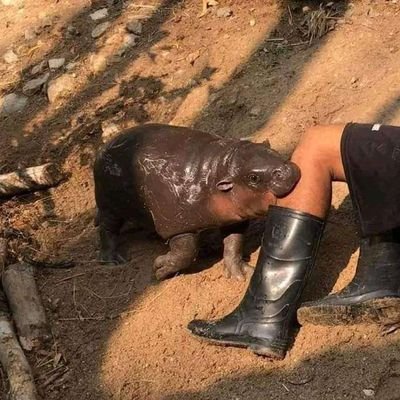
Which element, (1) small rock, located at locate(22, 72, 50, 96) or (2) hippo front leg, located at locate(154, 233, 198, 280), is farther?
(1) small rock, located at locate(22, 72, 50, 96)

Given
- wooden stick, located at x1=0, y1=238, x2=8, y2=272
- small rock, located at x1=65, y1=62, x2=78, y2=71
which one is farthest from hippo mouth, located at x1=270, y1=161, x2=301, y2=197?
small rock, located at x1=65, y1=62, x2=78, y2=71

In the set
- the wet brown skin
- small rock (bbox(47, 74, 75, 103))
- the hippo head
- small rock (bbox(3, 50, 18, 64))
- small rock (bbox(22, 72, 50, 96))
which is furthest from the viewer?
small rock (bbox(3, 50, 18, 64))

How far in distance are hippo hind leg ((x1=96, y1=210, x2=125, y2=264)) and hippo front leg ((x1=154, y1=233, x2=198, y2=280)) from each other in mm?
487

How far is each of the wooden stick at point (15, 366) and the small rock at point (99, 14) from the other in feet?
13.3

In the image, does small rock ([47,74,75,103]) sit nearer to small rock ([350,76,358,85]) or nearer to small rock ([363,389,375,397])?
small rock ([350,76,358,85])

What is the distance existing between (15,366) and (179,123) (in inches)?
108

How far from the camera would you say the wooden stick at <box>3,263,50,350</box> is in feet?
15.3

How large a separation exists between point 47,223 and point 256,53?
2384mm

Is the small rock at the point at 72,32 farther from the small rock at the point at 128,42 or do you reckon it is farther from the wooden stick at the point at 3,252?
the wooden stick at the point at 3,252

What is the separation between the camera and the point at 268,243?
426cm

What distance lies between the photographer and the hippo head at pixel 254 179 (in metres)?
4.40

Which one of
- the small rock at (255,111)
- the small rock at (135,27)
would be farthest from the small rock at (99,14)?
the small rock at (255,111)

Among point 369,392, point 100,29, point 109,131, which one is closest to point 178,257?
point 369,392

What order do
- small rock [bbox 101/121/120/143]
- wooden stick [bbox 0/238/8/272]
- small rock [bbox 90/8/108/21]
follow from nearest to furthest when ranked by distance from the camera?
1. wooden stick [bbox 0/238/8/272]
2. small rock [bbox 101/121/120/143]
3. small rock [bbox 90/8/108/21]
